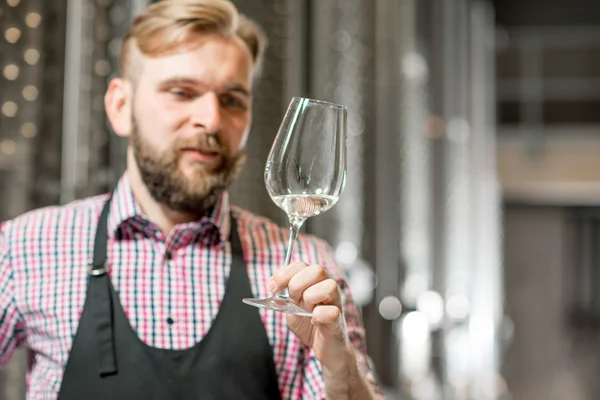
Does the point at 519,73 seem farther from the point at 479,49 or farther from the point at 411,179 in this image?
the point at 411,179

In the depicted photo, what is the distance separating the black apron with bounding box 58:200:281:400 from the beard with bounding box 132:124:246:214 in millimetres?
135

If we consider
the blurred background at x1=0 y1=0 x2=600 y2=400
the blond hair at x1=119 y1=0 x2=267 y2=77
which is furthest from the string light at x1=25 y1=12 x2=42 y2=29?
the blond hair at x1=119 y1=0 x2=267 y2=77

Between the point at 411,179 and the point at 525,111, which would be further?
the point at 525,111

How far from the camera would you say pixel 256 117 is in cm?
201

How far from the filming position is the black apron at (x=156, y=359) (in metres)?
1.47

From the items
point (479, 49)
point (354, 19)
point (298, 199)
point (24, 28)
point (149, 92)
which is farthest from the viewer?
point (479, 49)

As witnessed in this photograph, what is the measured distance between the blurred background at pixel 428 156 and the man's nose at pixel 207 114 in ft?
1.24

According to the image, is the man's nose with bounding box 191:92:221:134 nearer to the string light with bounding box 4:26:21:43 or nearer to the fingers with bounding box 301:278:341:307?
the fingers with bounding box 301:278:341:307

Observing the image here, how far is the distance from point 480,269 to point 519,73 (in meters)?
4.13

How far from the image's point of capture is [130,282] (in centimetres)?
154

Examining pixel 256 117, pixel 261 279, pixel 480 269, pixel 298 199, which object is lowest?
pixel 480 269

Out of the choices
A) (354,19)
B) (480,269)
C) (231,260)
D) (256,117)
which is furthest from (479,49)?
(231,260)

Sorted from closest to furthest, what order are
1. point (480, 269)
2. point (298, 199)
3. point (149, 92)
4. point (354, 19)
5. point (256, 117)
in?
point (298, 199)
point (149, 92)
point (256, 117)
point (354, 19)
point (480, 269)

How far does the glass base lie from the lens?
1276 mm
